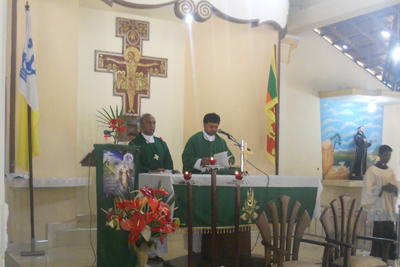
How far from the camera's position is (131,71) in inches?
275

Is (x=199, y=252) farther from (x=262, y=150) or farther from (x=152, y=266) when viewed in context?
(x=262, y=150)

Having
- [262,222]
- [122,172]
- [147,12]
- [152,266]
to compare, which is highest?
[147,12]

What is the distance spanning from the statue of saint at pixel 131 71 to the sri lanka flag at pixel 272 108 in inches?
87.0

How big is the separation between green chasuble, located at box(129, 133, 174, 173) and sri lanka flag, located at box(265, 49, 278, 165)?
7.36ft

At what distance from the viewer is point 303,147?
8672 millimetres

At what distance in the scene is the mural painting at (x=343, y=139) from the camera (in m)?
8.78

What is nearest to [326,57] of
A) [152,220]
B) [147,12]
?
[147,12]

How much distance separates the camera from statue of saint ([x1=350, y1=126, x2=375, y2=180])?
873 cm

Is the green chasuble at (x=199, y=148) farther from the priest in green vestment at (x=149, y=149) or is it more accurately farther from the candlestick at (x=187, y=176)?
the candlestick at (x=187, y=176)

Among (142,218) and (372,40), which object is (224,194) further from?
(372,40)

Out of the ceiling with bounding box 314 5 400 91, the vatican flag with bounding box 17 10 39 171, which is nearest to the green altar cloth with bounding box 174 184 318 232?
the vatican flag with bounding box 17 10 39 171

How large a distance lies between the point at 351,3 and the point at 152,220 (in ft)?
18.3

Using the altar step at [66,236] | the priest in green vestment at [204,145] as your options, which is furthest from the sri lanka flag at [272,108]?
the altar step at [66,236]

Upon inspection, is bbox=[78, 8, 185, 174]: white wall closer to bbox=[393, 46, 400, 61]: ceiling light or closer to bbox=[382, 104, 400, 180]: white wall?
bbox=[393, 46, 400, 61]: ceiling light
